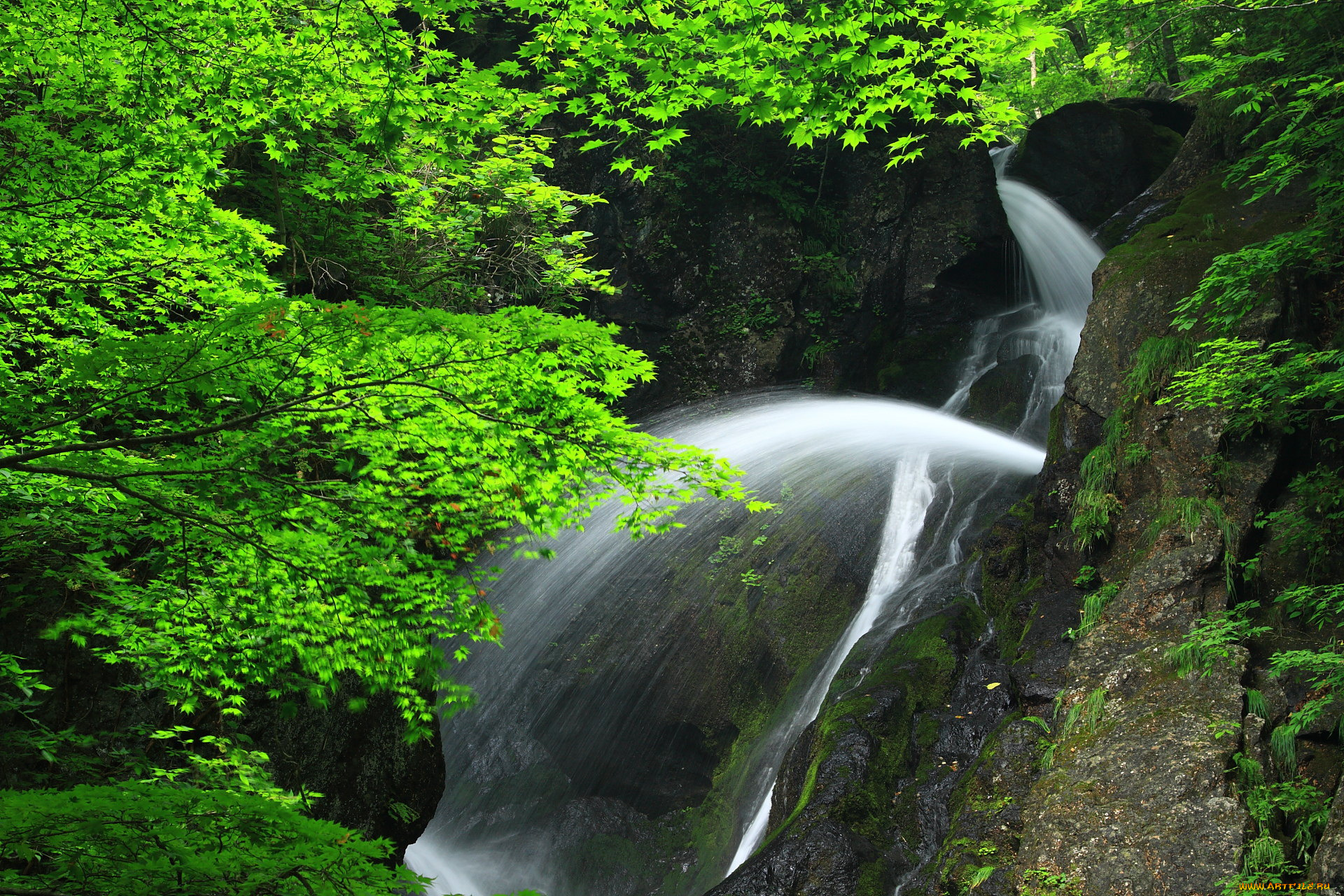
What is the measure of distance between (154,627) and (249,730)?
7.99 ft

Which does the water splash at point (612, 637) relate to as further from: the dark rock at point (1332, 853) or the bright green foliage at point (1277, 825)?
the dark rock at point (1332, 853)

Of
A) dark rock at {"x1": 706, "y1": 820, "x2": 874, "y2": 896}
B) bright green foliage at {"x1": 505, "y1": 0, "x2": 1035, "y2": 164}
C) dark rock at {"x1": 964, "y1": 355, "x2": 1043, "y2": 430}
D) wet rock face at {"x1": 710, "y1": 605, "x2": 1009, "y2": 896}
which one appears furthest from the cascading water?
bright green foliage at {"x1": 505, "y1": 0, "x2": 1035, "y2": 164}

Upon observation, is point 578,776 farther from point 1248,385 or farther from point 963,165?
point 963,165

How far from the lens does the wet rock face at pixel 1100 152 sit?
645 inches

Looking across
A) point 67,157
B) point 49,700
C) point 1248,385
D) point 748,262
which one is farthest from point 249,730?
point 748,262

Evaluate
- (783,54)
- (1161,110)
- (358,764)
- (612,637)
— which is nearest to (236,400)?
(783,54)

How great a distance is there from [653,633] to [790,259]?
872cm

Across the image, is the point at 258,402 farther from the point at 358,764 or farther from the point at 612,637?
the point at 612,637

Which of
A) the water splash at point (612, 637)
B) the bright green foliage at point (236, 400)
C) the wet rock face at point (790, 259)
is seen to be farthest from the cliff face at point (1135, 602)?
the wet rock face at point (790, 259)

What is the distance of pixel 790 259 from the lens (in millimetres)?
16016

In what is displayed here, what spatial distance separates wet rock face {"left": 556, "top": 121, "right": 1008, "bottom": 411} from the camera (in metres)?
15.4

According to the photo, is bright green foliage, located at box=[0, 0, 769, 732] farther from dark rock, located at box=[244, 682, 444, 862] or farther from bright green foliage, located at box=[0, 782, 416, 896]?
dark rock, located at box=[244, 682, 444, 862]

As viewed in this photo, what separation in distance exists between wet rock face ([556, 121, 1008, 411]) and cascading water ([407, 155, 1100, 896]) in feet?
7.85

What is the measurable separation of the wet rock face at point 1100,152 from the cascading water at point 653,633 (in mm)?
5321
